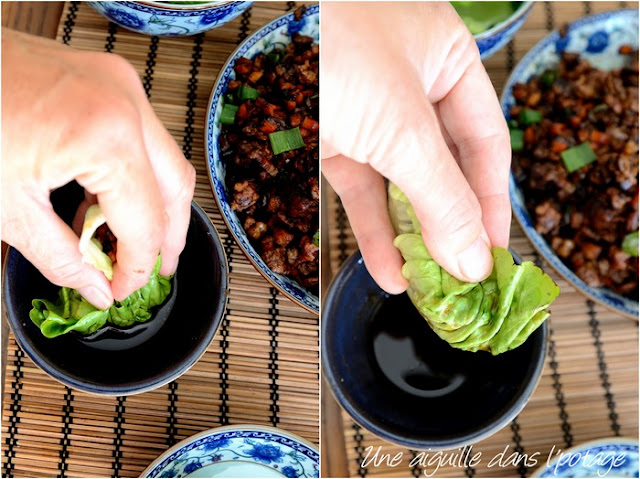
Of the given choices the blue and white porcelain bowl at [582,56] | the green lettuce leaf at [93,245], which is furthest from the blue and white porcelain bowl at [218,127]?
the blue and white porcelain bowl at [582,56]

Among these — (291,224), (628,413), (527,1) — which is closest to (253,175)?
(291,224)

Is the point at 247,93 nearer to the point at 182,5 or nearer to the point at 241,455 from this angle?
the point at 182,5

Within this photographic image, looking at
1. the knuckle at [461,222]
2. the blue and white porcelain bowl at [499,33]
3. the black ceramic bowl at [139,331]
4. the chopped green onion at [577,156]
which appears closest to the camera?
the knuckle at [461,222]

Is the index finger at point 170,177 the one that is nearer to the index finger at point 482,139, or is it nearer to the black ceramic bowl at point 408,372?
the black ceramic bowl at point 408,372

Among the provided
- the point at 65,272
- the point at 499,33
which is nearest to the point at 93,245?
the point at 65,272

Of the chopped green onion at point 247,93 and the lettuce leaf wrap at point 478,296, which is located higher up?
the chopped green onion at point 247,93

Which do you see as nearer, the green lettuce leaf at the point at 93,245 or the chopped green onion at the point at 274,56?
the green lettuce leaf at the point at 93,245
